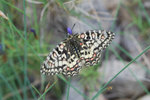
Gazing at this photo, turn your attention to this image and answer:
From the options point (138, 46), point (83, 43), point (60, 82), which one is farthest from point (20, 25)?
point (138, 46)

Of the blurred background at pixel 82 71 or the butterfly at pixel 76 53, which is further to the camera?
the blurred background at pixel 82 71

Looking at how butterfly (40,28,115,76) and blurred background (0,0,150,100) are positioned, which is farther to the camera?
blurred background (0,0,150,100)

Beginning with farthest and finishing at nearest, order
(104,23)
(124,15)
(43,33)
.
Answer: (124,15) → (104,23) → (43,33)

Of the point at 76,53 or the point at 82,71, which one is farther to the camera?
the point at 82,71

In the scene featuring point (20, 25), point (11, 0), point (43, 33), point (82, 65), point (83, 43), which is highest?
point (11, 0)

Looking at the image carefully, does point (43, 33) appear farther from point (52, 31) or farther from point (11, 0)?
point (11, 0)

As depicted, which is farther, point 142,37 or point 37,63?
point 142,37

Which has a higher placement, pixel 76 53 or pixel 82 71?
pixel 76 53

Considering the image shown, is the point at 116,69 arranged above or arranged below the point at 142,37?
below
